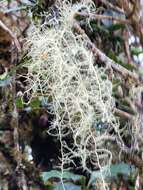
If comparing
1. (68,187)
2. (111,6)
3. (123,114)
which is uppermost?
(111,6)

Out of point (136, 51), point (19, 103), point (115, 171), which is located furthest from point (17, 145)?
point (136, 51)

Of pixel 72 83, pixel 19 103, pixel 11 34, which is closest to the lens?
pixel 72 83

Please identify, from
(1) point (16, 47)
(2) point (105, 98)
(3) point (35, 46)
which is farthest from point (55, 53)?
(1) point (16, 47)

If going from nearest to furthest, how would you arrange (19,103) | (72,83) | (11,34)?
(72,83) → (19,103) → (11,34)

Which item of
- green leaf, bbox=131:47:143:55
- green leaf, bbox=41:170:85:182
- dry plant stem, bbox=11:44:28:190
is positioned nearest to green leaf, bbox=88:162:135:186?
green leaf, bbox=41:170:85:182

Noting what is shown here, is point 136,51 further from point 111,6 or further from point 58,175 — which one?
point 58,175

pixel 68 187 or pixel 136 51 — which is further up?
pixel 136 51

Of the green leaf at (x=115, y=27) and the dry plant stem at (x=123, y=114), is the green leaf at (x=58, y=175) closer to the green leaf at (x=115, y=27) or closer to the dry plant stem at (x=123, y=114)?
the dry plant stem at (x=123, y=114)

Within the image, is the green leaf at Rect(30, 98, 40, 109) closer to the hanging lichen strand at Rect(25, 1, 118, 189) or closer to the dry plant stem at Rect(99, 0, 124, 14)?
the hanging lichen strand at Rect(25, 1, 118, 189)

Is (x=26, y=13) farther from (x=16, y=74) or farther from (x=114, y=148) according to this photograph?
(x=114, y=148)
